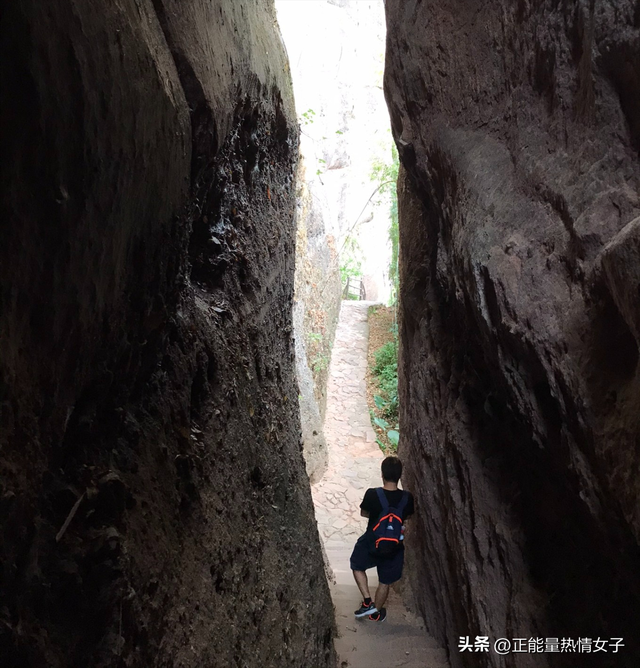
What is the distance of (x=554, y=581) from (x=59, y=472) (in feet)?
8.13

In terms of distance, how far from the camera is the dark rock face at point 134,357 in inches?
39.6

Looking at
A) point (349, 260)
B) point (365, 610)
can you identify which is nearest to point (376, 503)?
point (365, 610)

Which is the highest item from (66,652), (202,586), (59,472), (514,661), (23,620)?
(59,472)

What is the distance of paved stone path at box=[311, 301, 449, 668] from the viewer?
3.59 meters

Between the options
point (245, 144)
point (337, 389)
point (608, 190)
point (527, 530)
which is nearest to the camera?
point (608, 190)

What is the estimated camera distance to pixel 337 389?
11539 mm

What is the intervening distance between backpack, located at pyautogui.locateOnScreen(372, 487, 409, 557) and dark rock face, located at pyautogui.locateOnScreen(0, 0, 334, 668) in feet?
3.19

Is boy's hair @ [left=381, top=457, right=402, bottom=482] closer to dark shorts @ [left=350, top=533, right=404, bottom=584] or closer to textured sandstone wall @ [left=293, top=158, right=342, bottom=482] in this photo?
dark shorts @ [left=350, top=533, right=404, bottom=584]

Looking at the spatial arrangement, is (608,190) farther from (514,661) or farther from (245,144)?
(514,661)

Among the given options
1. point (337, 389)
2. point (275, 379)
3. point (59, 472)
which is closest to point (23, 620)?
point (59, 472)

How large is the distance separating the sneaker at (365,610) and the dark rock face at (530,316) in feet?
1.52

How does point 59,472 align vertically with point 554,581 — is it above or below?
above

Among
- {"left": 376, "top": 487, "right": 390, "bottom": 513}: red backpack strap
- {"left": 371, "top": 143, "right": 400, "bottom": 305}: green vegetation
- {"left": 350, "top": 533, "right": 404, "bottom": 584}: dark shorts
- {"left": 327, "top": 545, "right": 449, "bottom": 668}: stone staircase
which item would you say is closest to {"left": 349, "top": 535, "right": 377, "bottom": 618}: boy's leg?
{"left": 350, "top": 533, "right": 404, "bottom": 584}: dark shorts

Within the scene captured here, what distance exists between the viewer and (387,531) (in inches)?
147
